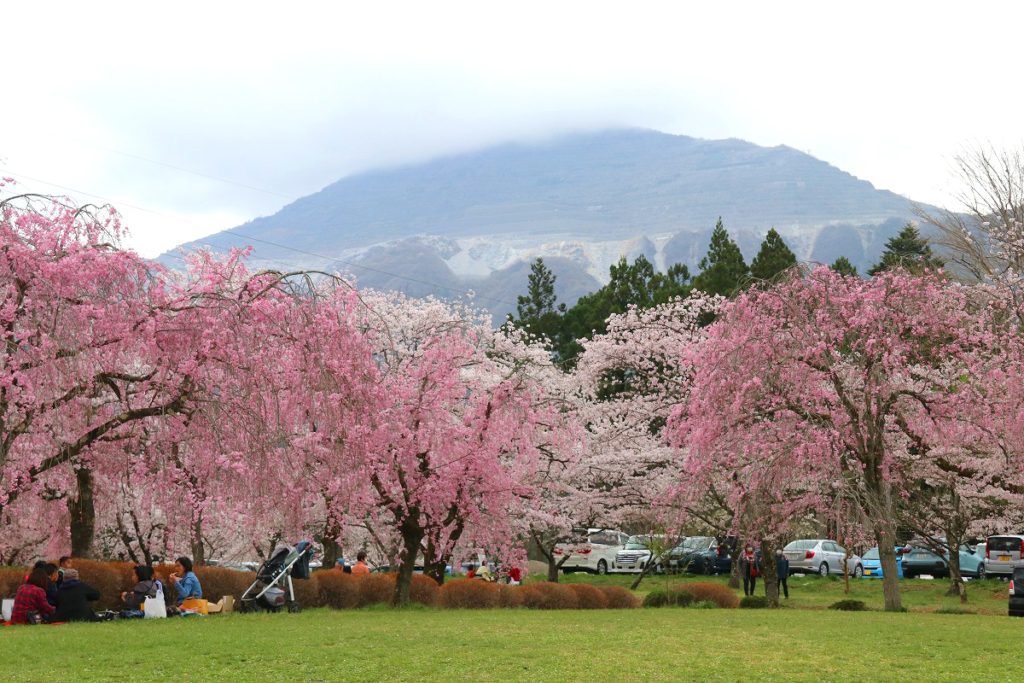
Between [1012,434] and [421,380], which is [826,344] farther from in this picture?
[421,380]

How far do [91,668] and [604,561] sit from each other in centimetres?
3046

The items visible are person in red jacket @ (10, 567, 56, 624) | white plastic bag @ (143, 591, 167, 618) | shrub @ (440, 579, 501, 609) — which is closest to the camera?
person in red jacket @ (10, 567, 56, 624)

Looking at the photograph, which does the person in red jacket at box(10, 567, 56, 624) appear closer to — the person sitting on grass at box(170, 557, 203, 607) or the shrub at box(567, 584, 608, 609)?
the person sitting on grass at box(170, 557, 203, 607)

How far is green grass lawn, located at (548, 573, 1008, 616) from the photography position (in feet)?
80.2

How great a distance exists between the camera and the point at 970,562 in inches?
1372

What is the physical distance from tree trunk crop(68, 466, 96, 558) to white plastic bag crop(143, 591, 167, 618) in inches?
157

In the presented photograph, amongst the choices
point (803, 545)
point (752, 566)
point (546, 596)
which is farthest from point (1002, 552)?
point (546, 596)

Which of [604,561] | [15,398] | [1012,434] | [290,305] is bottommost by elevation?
[604,561]

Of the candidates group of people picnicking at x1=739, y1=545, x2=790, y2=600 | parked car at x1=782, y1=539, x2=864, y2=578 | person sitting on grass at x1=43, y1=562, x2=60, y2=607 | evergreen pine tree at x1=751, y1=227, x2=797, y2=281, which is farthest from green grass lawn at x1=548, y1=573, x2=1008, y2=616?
evergreen pine tree at x1=751, y1=227, x2=797, y2=281

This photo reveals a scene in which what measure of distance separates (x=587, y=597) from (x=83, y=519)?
409 inches

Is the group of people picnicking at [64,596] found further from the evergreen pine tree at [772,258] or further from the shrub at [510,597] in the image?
the evergreen pine tree at [772,258]

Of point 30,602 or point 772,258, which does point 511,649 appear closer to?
point 30,602

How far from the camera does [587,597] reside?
21.7m

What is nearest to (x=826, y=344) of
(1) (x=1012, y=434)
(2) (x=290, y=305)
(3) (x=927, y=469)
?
(1) (x=1012, y=434)
